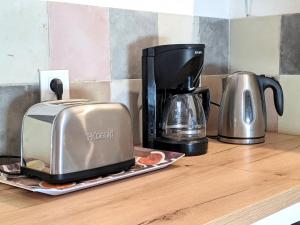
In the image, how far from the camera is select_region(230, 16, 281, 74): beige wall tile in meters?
1.47

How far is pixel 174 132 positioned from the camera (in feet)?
3.83

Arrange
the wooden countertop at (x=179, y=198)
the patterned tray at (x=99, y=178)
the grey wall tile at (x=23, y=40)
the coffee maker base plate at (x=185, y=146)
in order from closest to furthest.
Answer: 1. the wooden countertop at (x=179, y=198)
2. the patterned tray at (x=99, y=178)
3. the grey wall tile at (x=23, y=40)
4. the coffee maker base plate at (x=185, y=146)

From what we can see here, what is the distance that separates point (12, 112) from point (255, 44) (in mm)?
893

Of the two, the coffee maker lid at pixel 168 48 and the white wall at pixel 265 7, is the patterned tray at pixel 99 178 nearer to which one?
the coffee maker lid at pixel 168 48

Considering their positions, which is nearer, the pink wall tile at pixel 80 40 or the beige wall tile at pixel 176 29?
the pink wall tile at pixel 80 40

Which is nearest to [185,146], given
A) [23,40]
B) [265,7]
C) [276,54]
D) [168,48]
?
[168,48]

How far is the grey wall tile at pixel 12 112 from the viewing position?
3.22ft

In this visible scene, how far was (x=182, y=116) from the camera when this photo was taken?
1.17 meters

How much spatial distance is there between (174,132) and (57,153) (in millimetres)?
434

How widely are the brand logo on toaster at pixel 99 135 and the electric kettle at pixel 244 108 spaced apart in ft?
1.70

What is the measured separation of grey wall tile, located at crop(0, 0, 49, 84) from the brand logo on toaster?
270mm

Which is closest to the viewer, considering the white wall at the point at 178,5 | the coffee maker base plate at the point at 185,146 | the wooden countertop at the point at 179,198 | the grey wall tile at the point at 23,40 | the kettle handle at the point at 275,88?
the wooden countertop at the point at 179,198

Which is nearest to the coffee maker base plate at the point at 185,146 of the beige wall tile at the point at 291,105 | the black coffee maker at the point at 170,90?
the black coffee maker at the point at 170,90

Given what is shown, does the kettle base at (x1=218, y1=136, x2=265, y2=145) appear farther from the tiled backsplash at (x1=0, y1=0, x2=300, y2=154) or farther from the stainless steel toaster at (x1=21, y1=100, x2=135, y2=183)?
the stainless steel toaster at (x1=21, y1=100, x2=135, y2=183)
